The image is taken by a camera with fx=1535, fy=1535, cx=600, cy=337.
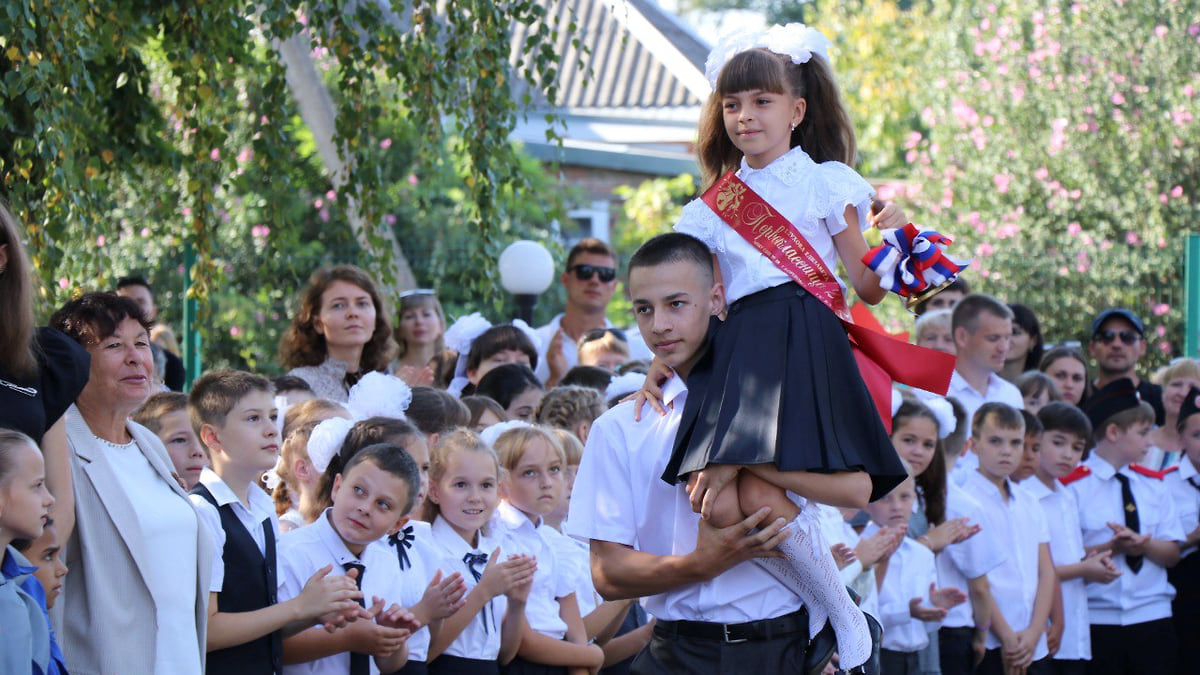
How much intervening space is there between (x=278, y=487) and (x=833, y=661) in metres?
2.19

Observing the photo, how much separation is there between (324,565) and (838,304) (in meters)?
1.86

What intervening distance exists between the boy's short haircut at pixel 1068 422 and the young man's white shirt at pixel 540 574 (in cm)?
314

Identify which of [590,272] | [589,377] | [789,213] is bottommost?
[589,377]

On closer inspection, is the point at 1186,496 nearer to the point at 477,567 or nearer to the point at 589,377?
the point at 589,377

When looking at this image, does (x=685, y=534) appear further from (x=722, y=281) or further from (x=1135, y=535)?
(x=1135, y=535)

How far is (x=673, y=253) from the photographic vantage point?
3553 millimetres

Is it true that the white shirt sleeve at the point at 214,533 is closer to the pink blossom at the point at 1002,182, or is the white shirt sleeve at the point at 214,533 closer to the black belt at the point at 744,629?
the black belt at the point at 744,629

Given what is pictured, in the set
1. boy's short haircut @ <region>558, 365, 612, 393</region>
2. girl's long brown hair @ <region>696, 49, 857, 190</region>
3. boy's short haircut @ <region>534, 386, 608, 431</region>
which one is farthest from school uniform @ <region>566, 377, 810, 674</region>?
boy's short haircut @ <region>558, 365, 612, 393</region>

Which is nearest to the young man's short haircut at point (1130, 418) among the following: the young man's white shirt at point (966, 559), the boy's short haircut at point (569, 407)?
the young man's white shirt at point (966, 559)

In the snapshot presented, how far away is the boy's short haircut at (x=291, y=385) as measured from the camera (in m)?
6.24

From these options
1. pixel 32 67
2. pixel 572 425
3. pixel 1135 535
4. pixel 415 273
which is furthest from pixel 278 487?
pixel 415 273

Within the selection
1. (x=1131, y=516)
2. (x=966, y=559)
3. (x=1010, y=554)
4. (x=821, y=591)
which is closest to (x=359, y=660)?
(x=821, y=591)

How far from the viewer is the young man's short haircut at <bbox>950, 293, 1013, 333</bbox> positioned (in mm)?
8023

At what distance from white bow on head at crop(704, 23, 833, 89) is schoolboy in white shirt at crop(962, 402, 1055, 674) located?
11.6ft
